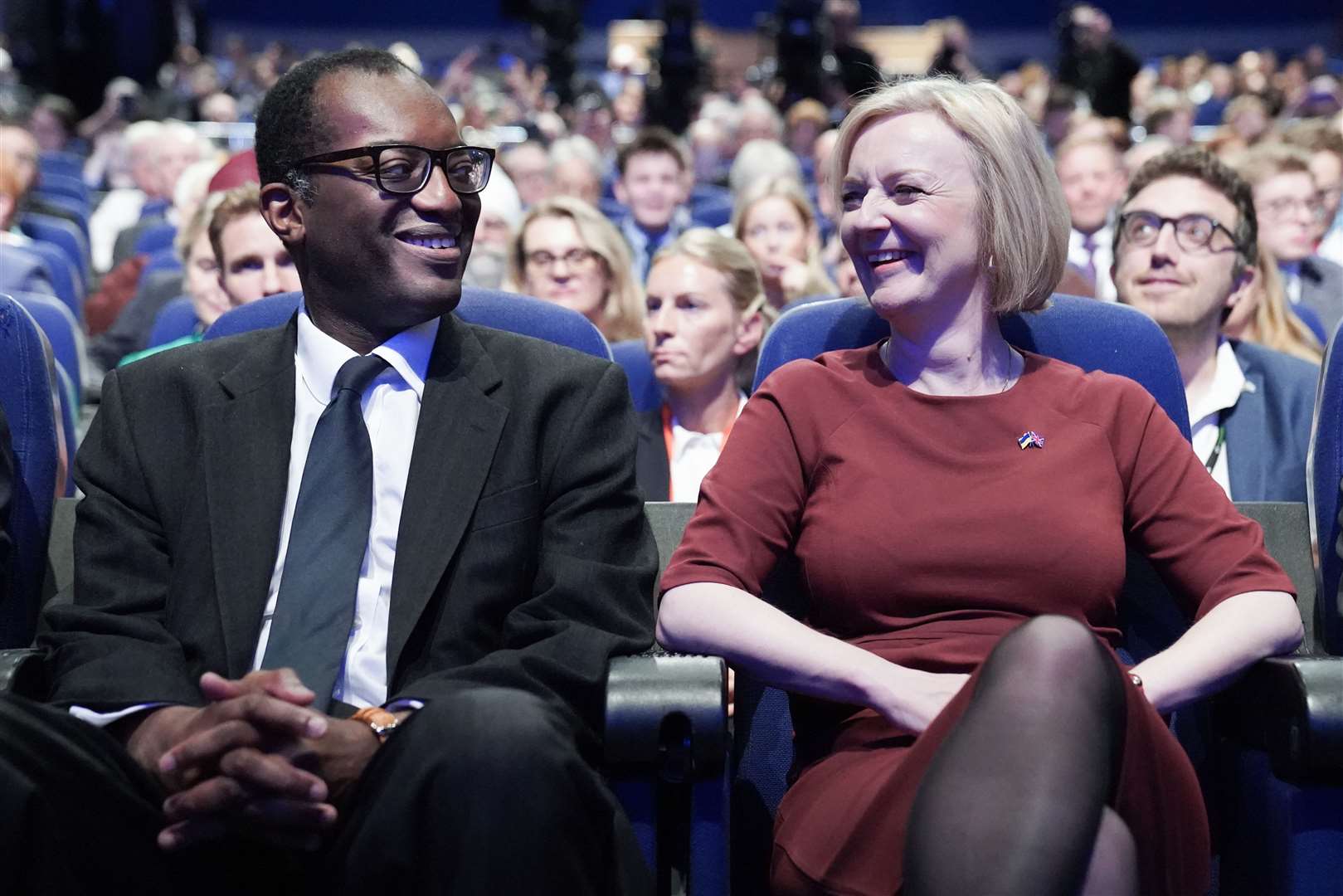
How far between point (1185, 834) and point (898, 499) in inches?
19.5

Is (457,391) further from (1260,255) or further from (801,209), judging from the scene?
(801,209)

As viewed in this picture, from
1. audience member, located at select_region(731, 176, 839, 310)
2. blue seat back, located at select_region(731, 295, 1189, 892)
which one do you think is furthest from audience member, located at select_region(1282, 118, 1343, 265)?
blue seat back, located at select_region(731, 295, 1189, 892)

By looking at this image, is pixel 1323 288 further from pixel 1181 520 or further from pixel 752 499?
pixel 752 499

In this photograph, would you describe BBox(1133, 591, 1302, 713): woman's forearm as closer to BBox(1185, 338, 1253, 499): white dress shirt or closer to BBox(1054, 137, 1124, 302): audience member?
BBox(1185, 338, 1253, 499): white dress shirt

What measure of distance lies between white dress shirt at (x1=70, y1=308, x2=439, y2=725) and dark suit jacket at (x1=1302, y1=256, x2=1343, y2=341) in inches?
122

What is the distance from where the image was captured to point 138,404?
1877 mm

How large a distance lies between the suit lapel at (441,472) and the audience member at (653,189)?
13.3ft

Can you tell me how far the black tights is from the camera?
4.69ft

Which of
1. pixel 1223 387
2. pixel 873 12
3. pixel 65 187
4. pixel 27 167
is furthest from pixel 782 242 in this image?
pixel 873 12

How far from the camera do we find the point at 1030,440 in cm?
189

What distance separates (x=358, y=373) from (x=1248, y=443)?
62.1 inches

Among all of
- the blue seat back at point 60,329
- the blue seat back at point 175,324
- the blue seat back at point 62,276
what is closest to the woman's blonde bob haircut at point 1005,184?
the blue seat back at point 60,329

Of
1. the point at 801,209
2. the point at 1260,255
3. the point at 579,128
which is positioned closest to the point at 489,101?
the point at 579,128

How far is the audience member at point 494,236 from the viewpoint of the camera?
4.15 metres
